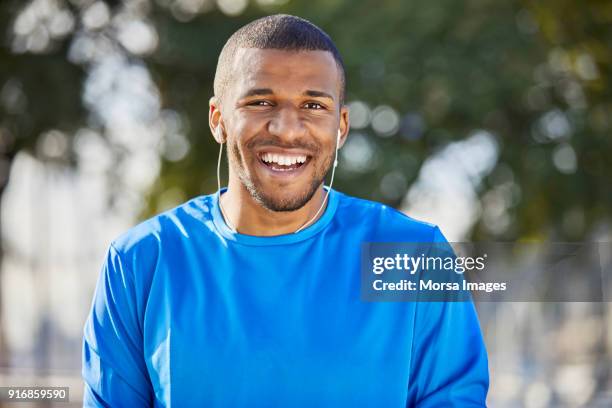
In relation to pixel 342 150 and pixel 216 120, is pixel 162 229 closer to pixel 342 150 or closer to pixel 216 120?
pixel 216 120

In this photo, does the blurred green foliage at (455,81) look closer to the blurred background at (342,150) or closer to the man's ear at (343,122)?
the blurred background at (342,150)

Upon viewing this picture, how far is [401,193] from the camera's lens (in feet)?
22.5

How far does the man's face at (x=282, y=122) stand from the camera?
78.7 inches

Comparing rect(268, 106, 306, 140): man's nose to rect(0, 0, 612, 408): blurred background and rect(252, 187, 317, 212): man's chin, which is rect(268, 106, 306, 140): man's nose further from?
rect(0, 0, 612, 408): blurred background

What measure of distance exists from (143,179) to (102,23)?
1.50 m

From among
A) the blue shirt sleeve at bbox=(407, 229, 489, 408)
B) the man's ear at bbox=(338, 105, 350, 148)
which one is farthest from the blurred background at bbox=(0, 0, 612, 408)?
the blue shirt sleeve at bbox=(407, 229, 489, 408)

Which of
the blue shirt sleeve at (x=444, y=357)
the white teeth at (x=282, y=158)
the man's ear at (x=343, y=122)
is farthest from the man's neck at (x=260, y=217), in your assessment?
the blue shirt sleeve at (x=444, y=357)

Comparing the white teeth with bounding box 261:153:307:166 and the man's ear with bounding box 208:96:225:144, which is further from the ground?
the man's ear with bounding box 208:96:225:144

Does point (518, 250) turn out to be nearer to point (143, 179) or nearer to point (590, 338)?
point (590, 338)

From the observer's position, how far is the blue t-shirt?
1.91 m

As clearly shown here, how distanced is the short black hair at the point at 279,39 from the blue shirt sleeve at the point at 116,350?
1.93 feet

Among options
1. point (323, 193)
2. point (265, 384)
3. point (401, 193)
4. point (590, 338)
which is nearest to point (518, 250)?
point (590, 338)

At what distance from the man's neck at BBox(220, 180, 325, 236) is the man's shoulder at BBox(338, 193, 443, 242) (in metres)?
0.12

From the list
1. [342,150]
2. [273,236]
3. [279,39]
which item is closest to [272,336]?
[273,236]
